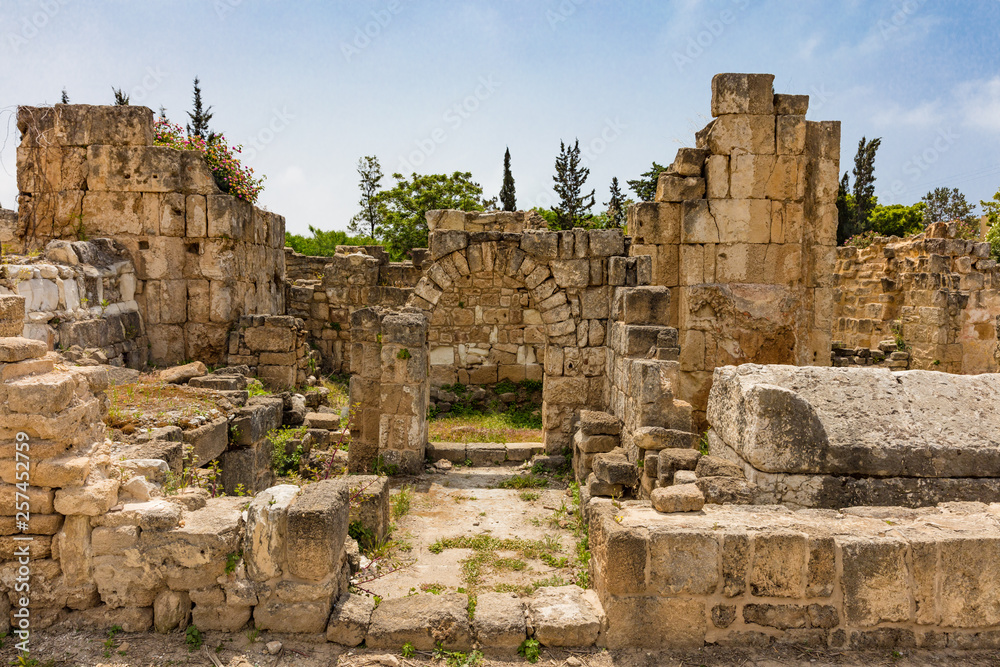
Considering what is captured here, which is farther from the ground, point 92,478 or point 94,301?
point 94,301

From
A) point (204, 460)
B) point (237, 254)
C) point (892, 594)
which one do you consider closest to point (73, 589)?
point (204, 460)

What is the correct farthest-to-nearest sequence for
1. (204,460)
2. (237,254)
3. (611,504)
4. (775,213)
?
1. (237,254)
2. (775,213)
3. (204,460)
4. (611,504)

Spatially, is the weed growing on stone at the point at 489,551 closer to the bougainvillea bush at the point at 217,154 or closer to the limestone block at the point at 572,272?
the limestone block at the point at 572,272

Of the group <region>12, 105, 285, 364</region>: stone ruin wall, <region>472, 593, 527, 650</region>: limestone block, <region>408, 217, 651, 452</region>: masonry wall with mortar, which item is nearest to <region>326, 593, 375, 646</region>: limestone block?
<region>472, 593, 527, 650</region>: limestone block

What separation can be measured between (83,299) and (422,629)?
5.72 metres

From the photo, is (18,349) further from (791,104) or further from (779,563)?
(791,104)

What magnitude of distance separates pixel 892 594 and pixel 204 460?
5.21 metres

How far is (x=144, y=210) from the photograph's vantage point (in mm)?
8484

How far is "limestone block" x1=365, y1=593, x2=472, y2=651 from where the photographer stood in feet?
11.5

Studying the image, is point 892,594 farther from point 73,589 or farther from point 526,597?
point 73,589

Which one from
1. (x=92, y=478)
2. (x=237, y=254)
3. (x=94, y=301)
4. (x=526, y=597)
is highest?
(x=237, y=254)

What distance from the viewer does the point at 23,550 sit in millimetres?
3406

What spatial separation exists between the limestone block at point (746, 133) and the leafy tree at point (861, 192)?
82.6 feet

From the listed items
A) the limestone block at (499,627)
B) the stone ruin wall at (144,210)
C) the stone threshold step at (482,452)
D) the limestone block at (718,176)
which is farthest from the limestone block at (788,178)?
the stone ruin wall at (144,210)
